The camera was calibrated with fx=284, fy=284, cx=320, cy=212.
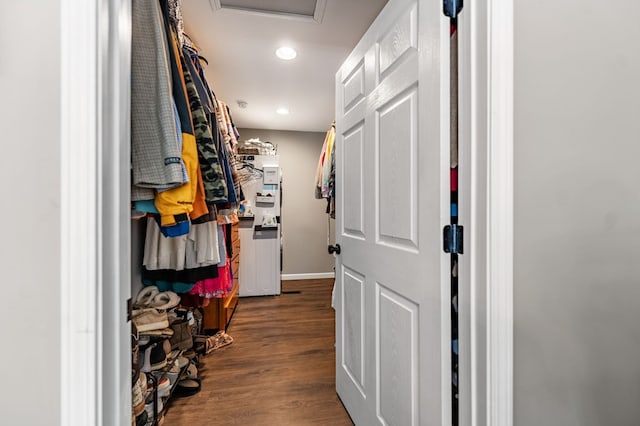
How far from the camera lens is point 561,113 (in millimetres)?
781

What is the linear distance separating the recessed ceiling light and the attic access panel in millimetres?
370

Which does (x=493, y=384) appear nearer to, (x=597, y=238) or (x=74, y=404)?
(x=597, y=238)

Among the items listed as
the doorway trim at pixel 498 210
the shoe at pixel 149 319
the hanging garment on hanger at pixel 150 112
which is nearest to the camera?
the doorway trim at pixel 498 210

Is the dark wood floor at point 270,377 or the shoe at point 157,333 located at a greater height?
the shoe at point 157,333

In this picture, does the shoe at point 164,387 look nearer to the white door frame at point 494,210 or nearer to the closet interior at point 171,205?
the closet interior at point 171,205

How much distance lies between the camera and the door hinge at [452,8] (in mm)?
811

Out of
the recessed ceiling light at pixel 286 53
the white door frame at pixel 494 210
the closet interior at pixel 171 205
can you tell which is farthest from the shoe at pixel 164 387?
the recessed ceiling light at pixel 286 53

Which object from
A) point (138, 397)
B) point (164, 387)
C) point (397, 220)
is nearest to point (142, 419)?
point (138, 397)

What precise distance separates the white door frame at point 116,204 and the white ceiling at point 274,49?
1395mm

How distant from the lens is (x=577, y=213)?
0.80 meters

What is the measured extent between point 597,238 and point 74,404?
132 cm

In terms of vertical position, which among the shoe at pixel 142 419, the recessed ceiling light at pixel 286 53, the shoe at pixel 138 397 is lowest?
the shoe at pixel 142 419

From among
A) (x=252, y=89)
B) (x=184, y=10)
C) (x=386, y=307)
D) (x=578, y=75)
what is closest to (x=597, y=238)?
(x=578, y=75)
